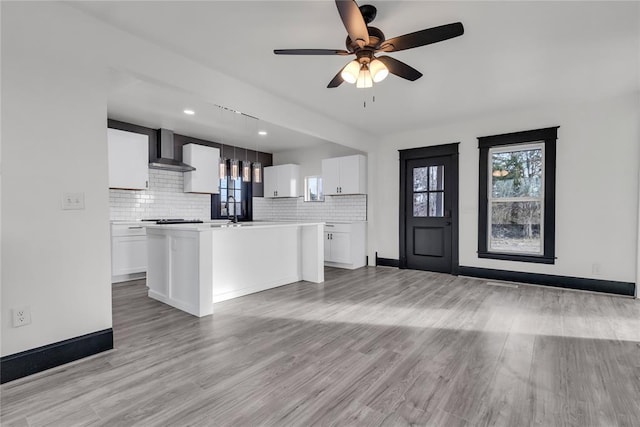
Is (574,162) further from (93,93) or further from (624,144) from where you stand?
(93,93)

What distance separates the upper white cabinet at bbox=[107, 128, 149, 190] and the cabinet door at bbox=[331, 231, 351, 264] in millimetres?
3388

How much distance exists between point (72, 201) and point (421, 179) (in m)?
5.04

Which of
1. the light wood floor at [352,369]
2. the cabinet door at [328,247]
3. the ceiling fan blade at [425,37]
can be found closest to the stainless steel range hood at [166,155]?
the light wood floor at [352,369]

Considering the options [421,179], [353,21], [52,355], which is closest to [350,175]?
[421,179]

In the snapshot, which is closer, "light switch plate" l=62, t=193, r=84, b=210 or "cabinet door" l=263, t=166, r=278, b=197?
"light switch plate" l=62, t=193, r=84, b=210

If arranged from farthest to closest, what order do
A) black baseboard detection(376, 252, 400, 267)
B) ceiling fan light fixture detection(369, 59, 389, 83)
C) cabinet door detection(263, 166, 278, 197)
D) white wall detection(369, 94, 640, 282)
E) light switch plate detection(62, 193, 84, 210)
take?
cabinet door detection(263, 166, 278, 197) → black baseboard detection(376, 252, 400, 267) → white wall detection(369, 94, 640, 282) → ceiling fan light fixture detection(369, 59, 389, 83) → light switch plate detection(62, 193, 84, 210)

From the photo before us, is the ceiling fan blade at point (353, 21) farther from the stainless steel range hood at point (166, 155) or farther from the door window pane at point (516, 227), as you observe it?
the stainless steel range hood at point (166, 155)

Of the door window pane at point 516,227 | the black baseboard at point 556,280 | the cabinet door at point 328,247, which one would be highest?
the door window pane at point 516,227

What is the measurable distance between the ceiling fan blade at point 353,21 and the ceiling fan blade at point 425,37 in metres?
0.18

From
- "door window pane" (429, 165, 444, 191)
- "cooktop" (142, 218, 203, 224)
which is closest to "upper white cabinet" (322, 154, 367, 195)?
"door window pane" (429, 165, 444, 191)

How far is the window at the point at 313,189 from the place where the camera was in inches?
283

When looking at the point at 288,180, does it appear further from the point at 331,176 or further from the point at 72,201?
the point at 72,201

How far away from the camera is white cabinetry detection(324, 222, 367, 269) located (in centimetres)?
591

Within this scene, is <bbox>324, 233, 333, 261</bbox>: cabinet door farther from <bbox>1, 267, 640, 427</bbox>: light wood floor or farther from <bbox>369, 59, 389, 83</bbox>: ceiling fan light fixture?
<bbox>369, 59, 389, 83</bbox>: ceiling fan light fixture
